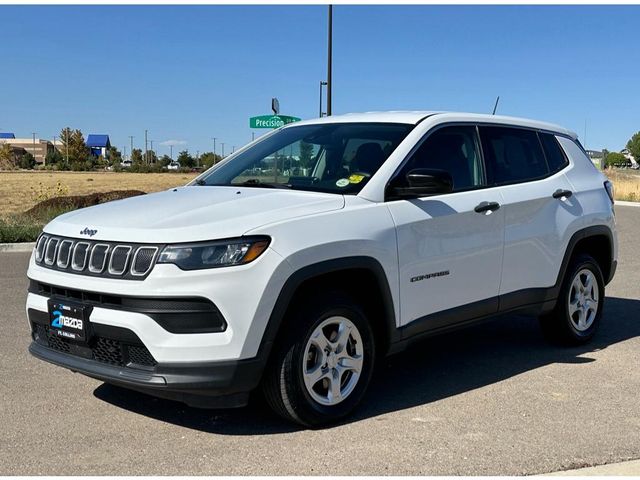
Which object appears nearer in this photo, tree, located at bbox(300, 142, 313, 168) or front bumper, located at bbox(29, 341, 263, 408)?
front bumper, located at bbox(29, 341, 263, 408)

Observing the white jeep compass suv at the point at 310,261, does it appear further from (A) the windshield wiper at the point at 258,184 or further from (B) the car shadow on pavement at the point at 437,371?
(B) the car shadow on pavement at the point at 437,371

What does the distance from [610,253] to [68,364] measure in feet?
15.4

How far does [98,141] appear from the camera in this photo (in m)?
180

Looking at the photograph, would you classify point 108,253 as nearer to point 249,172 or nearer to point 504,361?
point 249,172

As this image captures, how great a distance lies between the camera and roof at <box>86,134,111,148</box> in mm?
177375

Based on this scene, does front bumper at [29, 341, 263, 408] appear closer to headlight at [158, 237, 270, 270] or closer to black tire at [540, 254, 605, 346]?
headlight at [158, 237, 270, 270]

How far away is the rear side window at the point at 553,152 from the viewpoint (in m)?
6.12

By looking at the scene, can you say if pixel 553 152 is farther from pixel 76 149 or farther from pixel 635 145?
pixel 635 145

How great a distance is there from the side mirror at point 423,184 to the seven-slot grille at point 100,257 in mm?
1642

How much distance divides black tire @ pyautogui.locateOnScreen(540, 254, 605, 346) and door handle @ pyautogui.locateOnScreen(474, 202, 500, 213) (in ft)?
3.96

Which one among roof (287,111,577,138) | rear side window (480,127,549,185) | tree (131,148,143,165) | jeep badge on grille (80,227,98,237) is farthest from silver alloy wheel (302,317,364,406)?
tree (131,148,143,165)

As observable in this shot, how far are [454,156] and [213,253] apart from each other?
223 cm

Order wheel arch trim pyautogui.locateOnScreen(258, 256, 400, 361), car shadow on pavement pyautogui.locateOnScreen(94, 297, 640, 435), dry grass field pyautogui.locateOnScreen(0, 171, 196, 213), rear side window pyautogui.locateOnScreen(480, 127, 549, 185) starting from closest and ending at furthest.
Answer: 1. wheel arch trim pyautogui.locateOnScreen(258, 256, 400, 361)
2. car shadow on pavement pyautogui.locateOnScreen(94, 297, 640, 435)
3. rear side window pyautogui.locateOnScreen(480, 127, 549, 185)
4. dry grass field pyautogui.locateOnScreen(0, 171, 196, 213)

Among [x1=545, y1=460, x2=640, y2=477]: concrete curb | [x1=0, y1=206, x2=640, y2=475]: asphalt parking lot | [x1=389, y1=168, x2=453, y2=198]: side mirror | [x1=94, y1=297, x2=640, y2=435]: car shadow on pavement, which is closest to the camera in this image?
[x1=545, y1=460, x2=640, y2=477]: concrete curb
